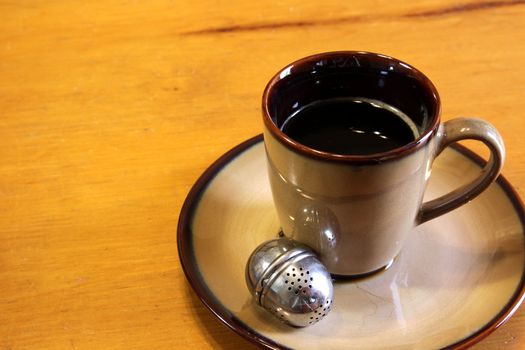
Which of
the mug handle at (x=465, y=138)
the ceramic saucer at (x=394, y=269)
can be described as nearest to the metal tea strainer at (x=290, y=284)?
the ceramic saucer at (x=394, y=269)

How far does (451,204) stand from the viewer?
1.80 feet

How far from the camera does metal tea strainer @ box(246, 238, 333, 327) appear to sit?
1.61ft

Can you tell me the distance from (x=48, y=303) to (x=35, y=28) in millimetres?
540

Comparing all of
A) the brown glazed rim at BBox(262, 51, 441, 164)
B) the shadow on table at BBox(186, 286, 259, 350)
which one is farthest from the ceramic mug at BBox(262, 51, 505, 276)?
the shadow on table at BBox(186, 286, 259, 350)

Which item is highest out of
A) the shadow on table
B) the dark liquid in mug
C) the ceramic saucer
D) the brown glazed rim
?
the brown glazed rim

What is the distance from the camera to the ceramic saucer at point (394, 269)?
Answer: 1.61ft

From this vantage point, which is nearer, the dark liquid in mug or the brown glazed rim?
the brown glazed rim

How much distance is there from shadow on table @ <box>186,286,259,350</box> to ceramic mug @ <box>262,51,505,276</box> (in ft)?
0.33

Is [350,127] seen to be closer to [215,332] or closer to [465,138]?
[465,138]

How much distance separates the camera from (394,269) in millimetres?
562

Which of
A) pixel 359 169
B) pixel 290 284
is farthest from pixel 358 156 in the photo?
pixel 290 284

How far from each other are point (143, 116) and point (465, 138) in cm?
43

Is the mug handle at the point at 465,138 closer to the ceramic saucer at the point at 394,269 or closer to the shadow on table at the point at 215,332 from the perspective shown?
the ceramic saucer at the point at 394,269

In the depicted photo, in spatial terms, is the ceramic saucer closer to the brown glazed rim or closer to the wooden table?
the wooden table
